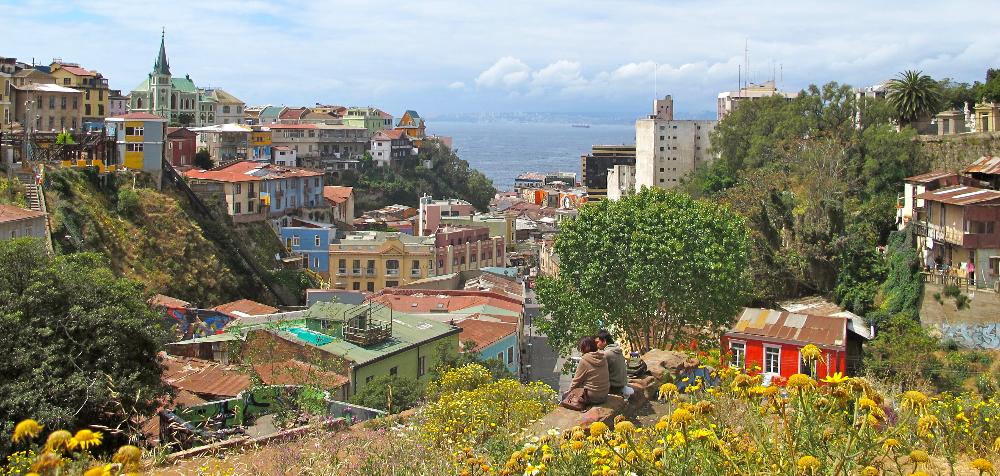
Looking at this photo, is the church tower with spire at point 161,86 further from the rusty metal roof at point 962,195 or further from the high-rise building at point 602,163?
the rusty metal roof at point 962,195

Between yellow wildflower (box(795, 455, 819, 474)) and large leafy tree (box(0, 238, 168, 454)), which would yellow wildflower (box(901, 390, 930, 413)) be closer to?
yellow wildflower (box(795, 455, 819, 474))

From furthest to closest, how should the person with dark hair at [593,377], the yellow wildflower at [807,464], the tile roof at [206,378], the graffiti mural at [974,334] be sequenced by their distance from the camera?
the graffiti mural at [974,334] → the tile roof at [206,378] → the person with dark hair at [593,377] → the yellow wildflower at [807,464]

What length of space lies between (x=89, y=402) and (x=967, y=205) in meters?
20.2

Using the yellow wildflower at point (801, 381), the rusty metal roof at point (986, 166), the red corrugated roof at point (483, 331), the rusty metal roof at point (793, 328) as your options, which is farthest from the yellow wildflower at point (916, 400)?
the rusty metal roof at point (986, 166)

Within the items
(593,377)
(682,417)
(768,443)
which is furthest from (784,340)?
(682,417)

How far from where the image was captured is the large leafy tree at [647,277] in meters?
23.2

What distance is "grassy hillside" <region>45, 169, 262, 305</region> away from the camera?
3372cm

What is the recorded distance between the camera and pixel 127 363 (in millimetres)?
14594

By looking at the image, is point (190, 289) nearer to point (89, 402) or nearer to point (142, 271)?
point (142, 271)

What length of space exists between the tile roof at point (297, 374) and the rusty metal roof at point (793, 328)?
8.37 meters

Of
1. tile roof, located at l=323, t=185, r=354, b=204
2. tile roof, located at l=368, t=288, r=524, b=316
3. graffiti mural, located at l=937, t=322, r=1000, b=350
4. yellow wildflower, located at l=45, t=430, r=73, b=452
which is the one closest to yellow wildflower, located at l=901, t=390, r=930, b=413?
yellow wildflower, located at l=45, t=430, r=73, b=452

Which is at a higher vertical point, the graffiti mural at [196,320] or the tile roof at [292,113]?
the tile roof at [292,113]

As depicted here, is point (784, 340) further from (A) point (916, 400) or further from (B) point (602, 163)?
(B) point (602, 163)

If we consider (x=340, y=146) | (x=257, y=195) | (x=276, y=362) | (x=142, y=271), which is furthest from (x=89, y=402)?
(x=340, y=146)
